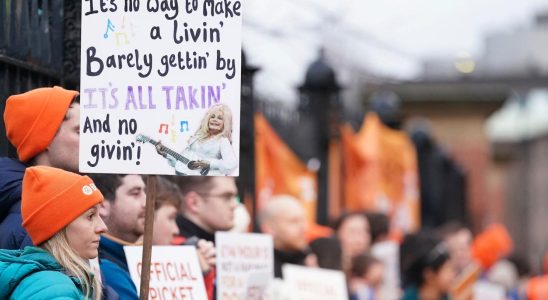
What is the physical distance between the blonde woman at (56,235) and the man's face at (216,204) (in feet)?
9.48

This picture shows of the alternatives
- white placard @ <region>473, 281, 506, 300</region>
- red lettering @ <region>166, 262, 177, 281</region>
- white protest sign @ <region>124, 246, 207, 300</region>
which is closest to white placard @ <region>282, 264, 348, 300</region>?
white protest sign @ <region>124, 246, 207, 300</region>

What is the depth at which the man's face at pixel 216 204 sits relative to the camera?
9055 millimetres

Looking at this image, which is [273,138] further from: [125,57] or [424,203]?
[424,203]

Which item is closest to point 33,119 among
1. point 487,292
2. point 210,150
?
point 210,150

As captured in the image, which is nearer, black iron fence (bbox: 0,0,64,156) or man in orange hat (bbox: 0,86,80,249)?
man in orange hat (bbox: 0,86,80,249)

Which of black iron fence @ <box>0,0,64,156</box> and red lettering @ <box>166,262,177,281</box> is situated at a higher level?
black iron fence @ <box>0,0,64,156</box>

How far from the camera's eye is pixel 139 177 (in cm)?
784

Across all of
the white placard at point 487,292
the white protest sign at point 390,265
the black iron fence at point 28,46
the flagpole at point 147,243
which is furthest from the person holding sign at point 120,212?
the white placard at point 487,292

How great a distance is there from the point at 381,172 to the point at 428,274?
6.50 meters

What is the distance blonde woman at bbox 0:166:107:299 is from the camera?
18.9ft

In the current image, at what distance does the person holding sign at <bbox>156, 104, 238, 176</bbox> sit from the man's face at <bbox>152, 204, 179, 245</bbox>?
4.76 feet

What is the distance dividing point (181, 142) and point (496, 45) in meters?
68.2

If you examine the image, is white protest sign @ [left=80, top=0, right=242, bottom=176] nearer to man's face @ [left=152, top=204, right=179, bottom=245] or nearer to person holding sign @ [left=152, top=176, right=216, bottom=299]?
person holding sign @ [left=152, top=176, right=216, bottom=299]

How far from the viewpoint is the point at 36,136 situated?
22.8 ft
